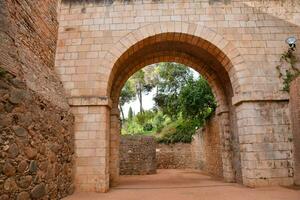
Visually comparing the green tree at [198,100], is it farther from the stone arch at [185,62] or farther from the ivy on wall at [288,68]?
the ivy on wall at [288,68]

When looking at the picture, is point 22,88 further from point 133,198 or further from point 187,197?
point 187,197

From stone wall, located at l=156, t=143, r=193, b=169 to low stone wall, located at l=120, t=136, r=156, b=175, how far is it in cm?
471

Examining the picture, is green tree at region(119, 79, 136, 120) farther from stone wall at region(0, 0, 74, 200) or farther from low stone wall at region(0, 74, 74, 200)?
low stone wall at region(0, 74, 74, 200)

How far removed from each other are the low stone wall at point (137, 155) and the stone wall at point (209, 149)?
2779 millimetres

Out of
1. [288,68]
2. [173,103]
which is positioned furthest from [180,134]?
[288,68]

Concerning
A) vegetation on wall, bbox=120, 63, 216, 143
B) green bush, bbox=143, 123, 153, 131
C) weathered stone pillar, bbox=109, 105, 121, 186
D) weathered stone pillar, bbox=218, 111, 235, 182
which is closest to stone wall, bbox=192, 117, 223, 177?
vegetation on wall, bbox=120, 63, 216, 143

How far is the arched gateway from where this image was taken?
624 cm

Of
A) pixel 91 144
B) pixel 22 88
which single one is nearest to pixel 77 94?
pixel 91 144

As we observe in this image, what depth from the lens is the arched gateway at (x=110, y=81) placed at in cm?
624

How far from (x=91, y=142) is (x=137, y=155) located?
24.2 ft

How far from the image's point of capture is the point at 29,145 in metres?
4.04

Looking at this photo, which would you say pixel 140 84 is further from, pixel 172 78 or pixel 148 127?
pixel 172 78

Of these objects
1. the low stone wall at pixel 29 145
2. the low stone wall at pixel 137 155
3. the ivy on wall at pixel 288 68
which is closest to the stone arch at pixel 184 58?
the ivy on wall at pixel 288 68

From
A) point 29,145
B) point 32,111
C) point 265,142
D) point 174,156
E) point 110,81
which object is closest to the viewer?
point 29,145
